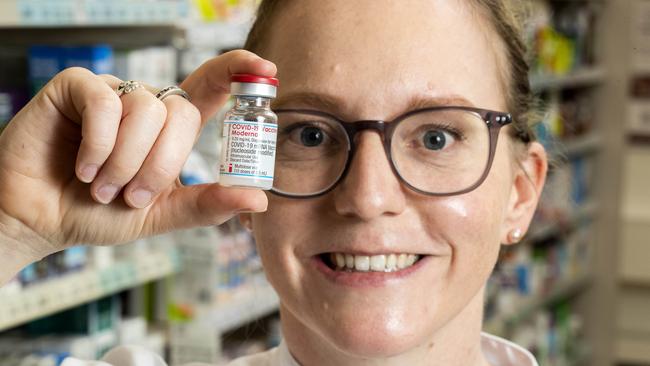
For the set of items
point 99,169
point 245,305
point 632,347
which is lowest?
point 632,347

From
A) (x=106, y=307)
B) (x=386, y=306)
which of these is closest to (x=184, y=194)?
(x=386, y=306)

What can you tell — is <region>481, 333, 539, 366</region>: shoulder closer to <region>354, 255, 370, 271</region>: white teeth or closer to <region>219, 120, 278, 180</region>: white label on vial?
<region>354, 255, 370, 271</region>: white teeth

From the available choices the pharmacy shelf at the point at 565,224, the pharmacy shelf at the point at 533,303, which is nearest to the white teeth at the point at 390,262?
the pharmacy shelf at the point at 533,303

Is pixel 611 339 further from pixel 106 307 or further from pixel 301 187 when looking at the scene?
Result: pixel 301 187

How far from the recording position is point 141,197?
1110mm

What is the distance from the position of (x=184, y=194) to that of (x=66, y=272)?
1.27 metres

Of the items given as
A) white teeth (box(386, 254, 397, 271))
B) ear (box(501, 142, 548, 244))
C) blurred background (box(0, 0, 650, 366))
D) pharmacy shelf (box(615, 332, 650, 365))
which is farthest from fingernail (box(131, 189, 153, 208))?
pharmacy shelf (box(615, 332, 650, 365))

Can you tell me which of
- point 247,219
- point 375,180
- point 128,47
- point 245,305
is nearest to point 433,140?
point 375,180

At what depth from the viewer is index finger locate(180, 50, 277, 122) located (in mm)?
1169

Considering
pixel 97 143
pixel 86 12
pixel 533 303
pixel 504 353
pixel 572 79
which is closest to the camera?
pixel 97 143

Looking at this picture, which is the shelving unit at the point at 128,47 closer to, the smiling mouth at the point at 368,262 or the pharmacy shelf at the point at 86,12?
the pharmacy shelf at the point at 86,12

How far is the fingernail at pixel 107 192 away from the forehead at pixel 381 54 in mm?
360

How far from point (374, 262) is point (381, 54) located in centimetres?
29

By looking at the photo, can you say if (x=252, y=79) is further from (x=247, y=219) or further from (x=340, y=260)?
(x=247, y=219)
